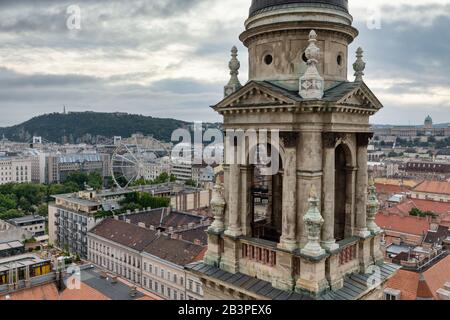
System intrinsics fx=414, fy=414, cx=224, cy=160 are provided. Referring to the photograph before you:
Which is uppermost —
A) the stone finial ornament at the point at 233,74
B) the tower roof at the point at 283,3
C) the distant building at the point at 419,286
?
the tower roof at the point at 283,3

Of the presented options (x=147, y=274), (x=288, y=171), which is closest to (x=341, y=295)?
(x=288, y=171)

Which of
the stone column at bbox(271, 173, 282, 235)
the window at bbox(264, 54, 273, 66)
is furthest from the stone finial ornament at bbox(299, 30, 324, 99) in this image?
the stone column at bbox(271, 173, 282, 235)

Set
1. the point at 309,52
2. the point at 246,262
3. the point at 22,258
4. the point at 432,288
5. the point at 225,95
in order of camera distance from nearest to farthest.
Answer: the point at 309,52 → the point at 246,262 → the point at 225,95 → the point at 432,288 → the point at 22,258

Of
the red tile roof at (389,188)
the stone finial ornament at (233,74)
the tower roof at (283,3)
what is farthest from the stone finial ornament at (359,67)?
the red tile roof at (389,188)

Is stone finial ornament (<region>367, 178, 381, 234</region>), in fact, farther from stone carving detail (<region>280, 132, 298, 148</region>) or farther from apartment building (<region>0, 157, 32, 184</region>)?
apartment building (<region>0, 157, 32, 184</region>)

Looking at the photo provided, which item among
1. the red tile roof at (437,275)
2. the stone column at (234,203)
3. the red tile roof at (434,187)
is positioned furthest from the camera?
the red tile roof at (434,187)

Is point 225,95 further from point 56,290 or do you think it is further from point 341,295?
point 56,290

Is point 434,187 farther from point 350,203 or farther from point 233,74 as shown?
point 233,74

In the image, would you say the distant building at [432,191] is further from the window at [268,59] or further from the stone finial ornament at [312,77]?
the stone finial ornament at [312,77]
